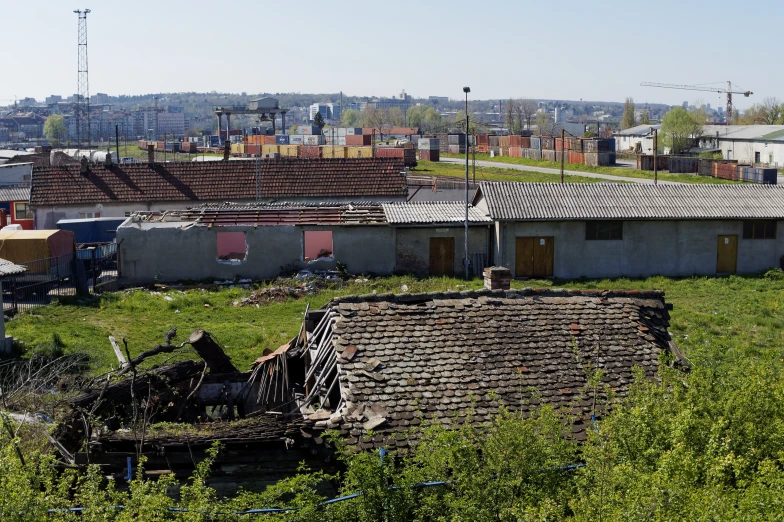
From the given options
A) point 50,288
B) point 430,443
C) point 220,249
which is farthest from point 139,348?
point 430,443

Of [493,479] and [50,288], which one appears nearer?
[493,479]

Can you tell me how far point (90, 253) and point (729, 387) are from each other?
86.1 ft

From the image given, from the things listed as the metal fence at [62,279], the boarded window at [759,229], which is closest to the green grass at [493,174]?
the boarded window at [759,229]

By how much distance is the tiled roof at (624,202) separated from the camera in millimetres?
32844

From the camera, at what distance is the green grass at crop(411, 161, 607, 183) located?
67.0m

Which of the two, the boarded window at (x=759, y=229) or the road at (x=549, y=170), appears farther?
the road at (x=549, y=170)

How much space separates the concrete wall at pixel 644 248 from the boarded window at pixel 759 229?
0.14 meters

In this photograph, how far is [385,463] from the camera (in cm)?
1009

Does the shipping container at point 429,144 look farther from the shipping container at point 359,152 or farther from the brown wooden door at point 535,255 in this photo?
the brown wooden door at point 535,255

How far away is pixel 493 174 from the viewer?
72.2 metres

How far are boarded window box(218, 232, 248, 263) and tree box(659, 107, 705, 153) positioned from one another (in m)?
70.9

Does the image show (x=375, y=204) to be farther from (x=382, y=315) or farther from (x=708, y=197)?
(x=382, y=315)

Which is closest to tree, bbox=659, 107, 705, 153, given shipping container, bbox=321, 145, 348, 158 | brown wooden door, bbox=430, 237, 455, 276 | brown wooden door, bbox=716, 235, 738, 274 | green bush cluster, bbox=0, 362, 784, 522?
shipping container, bbox=321, 145, 348, 158

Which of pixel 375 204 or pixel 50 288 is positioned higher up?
pixel 375 204
